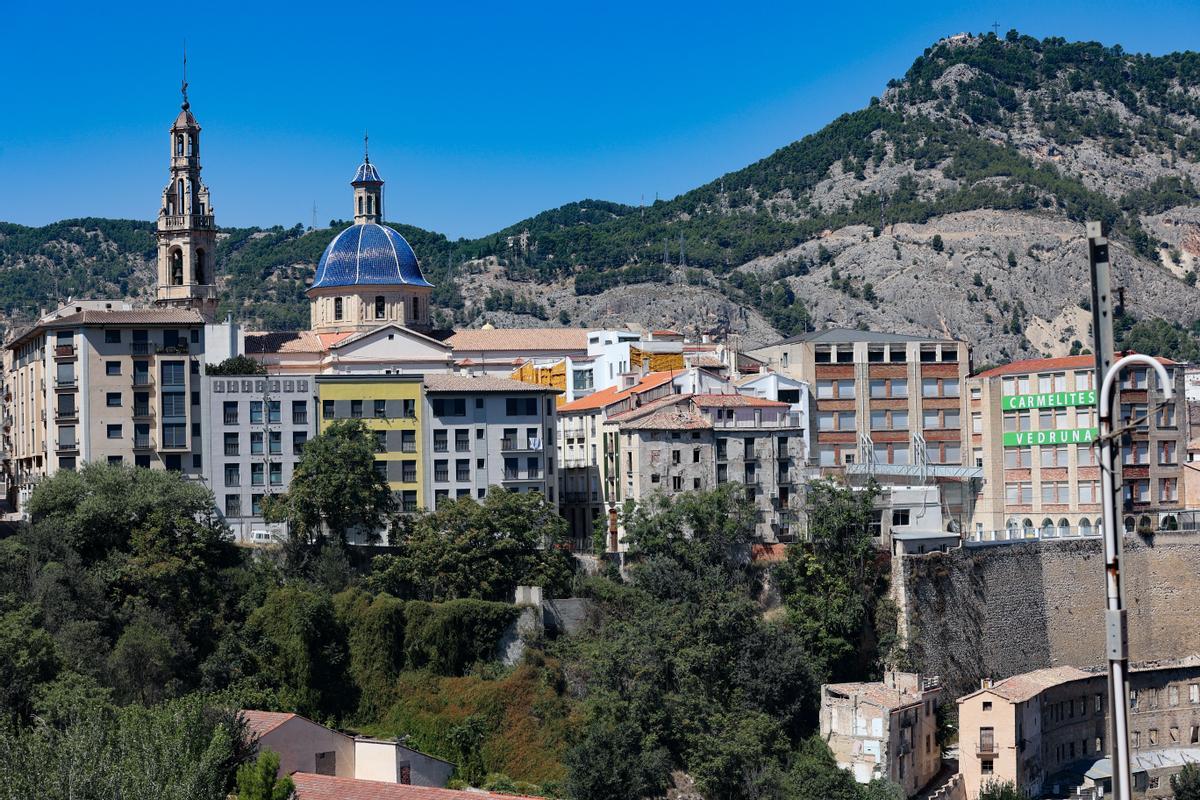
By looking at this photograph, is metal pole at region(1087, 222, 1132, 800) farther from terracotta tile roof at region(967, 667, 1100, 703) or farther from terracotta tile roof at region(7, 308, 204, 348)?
terracotta tile roof at region(7, 308, 204, 348)

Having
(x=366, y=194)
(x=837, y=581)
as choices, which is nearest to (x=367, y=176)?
(x=366, y=194)

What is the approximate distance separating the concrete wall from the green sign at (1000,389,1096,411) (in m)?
8.52

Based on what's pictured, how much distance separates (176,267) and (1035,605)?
50.2 meters

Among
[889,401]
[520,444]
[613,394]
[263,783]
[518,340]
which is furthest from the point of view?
[518,340]

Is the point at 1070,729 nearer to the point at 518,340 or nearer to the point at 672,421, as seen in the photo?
the point at 672,421

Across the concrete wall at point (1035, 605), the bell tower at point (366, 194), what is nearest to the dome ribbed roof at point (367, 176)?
the bell tower at point (366, 194)

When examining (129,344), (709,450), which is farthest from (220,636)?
(709,450)

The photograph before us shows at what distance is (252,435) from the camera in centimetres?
7619

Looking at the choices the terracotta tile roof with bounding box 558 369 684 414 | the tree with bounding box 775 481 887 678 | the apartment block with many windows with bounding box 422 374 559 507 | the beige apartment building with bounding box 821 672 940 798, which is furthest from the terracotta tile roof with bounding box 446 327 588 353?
the beige apartment building with bounding box 821 672 940 798

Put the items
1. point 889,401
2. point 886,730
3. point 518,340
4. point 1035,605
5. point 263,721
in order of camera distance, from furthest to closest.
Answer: point 518,340 < point 889,401 < point 1035,605 < point 886,730 < point 263,721

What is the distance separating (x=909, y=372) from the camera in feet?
302

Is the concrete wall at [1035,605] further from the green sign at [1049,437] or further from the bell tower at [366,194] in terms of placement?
the bell tower at [366,194]

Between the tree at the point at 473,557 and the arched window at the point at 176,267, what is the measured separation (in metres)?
32.4

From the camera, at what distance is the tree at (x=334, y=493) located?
7056cm
